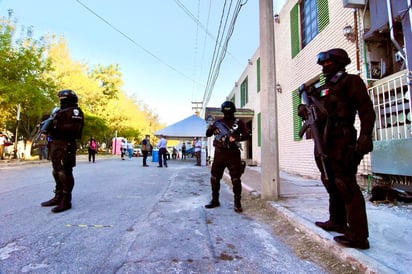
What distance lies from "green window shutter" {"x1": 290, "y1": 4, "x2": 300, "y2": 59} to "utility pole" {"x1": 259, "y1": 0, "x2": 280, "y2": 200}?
4531mm

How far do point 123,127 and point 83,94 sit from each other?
883cm

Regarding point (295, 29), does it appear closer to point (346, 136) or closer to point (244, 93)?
point (346, 136)

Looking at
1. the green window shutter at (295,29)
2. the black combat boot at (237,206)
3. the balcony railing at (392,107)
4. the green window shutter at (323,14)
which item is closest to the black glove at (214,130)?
the black combat boot at (237,206)

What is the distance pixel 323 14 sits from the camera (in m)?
7.61

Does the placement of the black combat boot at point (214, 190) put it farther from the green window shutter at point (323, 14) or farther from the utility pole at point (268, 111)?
the green window shutter at point (323, 14)

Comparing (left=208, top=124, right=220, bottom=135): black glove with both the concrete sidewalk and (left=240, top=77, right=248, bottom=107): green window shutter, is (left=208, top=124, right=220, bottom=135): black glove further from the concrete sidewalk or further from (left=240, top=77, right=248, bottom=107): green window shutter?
(left=240, top=77, right=248, bottom=107): green window shutter

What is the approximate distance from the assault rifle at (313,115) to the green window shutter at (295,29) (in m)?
6.97

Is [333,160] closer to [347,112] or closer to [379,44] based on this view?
[347,112]

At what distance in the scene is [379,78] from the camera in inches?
227

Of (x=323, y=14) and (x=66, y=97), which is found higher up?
(x=323, y=14)

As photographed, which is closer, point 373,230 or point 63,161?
point 373,230

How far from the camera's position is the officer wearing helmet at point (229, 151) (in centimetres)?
448

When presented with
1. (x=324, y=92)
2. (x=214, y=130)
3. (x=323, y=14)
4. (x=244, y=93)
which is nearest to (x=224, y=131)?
(x=214, y=130)

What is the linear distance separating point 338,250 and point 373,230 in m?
0.93
